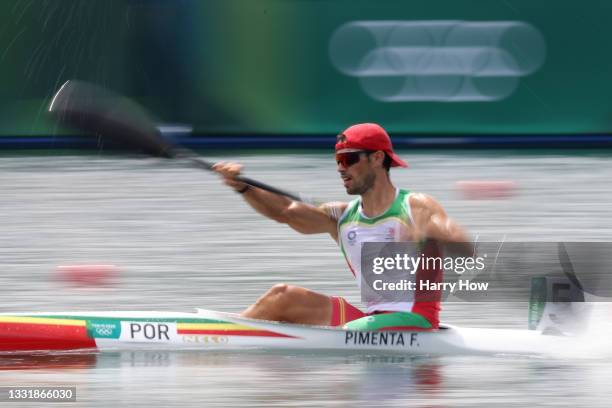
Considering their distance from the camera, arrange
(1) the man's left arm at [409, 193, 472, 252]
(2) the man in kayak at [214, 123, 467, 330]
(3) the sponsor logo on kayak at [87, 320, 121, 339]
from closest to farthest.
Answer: (1) the man's left arm at [409, 193, 472, 252] → (2) the man in kayak at [214, 123, 467, 330] → (3) the sponsor logo on kayak at [87, 320, 121, 339]

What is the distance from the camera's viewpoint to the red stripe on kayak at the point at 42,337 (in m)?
7.25

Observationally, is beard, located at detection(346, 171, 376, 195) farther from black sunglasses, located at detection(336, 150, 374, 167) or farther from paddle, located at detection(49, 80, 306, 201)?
paddle, located at detection(49, 80, 306, 201)

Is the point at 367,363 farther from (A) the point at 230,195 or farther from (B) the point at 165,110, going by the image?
(B) the point at 165,110

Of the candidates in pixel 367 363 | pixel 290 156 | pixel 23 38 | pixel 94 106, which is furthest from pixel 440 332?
pixel 23 38

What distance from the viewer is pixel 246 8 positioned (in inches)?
625

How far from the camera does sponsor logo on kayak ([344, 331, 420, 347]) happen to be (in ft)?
23.1

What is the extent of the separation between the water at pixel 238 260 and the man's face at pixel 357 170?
2.76ft

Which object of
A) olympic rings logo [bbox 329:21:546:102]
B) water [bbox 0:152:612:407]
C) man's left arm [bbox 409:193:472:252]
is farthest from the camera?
olympic rings logo [bbox 329:21:546:102]

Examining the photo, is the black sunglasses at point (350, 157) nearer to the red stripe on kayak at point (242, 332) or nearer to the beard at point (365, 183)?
the beard at point (365, 183)

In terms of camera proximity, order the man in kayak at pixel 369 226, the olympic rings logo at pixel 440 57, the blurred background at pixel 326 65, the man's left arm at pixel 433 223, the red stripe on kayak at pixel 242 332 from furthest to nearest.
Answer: the blurred background at pixel 326 65 < the olympic rings logo at pixel 440 57 < the red stripe on kayak at pixel 242 332 < the man in kayak at pixel 369 226 < the man's left arm at pixel 433 223

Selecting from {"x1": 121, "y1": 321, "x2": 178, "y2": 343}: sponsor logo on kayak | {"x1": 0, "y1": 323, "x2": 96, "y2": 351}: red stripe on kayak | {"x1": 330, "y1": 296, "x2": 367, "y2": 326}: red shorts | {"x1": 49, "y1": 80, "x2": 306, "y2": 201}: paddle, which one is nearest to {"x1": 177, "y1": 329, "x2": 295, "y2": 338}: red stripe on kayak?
{"x1": 121, "y1": 321, "x2": 178, "y2": 343}: sponsor logo on kayak

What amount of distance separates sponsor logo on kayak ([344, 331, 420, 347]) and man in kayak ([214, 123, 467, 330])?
4 cm

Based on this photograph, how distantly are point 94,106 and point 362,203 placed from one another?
187 cm

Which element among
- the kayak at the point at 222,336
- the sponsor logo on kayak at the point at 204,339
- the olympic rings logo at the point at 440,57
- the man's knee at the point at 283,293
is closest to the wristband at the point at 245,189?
the man's knee at the point at 283,293
